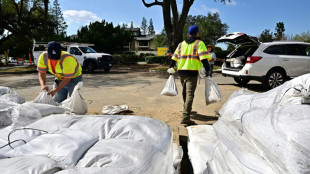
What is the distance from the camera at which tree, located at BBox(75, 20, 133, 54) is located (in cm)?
2831

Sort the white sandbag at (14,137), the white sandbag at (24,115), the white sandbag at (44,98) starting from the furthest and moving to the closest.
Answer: the white sandbag at (44,98) → the white sandbag at (24,115) → the white sandbag at (14,137)

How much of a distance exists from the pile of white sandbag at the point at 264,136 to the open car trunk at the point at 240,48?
5.44 m

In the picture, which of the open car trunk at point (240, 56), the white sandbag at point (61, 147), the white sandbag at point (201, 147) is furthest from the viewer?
the open car trunk at point (240, 56)

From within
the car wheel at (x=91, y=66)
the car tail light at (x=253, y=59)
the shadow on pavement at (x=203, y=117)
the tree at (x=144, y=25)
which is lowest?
the shadow on pavement at (x=203, y=117)

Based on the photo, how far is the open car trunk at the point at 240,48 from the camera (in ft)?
23.2

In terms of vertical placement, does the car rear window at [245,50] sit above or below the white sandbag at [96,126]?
above

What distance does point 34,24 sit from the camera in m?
32.0

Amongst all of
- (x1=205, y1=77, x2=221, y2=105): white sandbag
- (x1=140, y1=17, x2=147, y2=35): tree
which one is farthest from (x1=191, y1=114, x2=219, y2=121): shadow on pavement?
(x1=140, y1=17, x2=147, y2=35): tree

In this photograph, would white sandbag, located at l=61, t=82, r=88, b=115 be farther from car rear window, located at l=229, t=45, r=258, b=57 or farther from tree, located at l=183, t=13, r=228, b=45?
tree, located at l=183, t=13, r=228, b=45

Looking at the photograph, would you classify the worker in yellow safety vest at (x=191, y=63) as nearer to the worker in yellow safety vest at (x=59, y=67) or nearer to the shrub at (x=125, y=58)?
the worker in yellow safety vest at (x=59, y=67)

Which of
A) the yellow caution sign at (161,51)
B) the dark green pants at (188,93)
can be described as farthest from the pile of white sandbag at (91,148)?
the yellow caution sign at (161,51)

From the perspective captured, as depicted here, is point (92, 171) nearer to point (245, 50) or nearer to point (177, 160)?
point (177, 160)

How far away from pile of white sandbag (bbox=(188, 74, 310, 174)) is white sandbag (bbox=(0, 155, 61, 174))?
1.18m

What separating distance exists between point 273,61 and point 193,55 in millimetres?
4126
